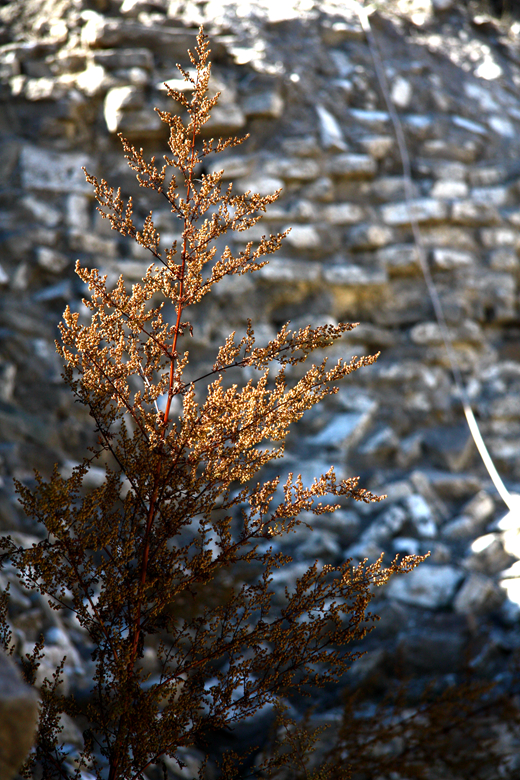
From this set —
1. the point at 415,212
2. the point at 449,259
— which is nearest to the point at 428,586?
the point at 449,259

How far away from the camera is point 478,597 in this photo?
10.8 ft

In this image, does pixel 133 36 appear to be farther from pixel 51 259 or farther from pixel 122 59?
pixel 51 259

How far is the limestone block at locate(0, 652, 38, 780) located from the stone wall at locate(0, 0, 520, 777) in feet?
8.07

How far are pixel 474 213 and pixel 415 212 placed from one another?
0.49 metres

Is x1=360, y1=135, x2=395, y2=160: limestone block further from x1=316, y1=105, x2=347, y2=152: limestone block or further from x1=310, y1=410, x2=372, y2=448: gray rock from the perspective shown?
x1=310, y1=410, x2=372, y2=448: gray rock

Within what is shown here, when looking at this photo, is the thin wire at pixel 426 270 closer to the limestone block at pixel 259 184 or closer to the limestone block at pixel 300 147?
the limestone block at pixel 300 147

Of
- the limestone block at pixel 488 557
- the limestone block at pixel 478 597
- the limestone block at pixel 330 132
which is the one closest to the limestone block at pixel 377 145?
the limestone block at pixel 330 132

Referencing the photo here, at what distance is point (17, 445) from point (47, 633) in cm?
102

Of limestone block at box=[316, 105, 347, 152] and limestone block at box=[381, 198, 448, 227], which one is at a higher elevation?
limestone block at box=[316, 105, 347, 152]

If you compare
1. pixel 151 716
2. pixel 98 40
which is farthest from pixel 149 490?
pixel 98 40

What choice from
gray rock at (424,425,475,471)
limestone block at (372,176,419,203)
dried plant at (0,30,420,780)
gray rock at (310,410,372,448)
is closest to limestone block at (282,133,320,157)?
limestone block at (372,176,419,203)

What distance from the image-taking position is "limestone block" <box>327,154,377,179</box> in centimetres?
485

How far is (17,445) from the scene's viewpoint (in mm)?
3236

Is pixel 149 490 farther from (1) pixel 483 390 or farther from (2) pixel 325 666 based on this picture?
(1) pixel 483 390
